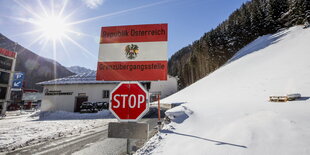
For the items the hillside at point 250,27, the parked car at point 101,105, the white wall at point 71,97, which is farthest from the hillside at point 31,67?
the hillside at point 250,27

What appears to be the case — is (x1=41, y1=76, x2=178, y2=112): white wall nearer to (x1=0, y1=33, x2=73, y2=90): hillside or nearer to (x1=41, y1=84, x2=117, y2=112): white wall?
(x1=41, y1=84, x2=117, y2=112): white wall

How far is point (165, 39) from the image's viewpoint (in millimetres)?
2586

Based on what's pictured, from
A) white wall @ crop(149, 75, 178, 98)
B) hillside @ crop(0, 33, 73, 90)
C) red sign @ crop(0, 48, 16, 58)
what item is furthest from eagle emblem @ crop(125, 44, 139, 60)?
hillside @ crop(0, 33, 73, 90)

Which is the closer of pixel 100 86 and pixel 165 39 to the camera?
pixel 165 39

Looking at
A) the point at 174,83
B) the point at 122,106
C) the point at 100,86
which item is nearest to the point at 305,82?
the point at 122,106

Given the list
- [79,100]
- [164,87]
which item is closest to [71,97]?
[79,100]

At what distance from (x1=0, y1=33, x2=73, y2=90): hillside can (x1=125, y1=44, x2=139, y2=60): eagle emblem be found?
426 ft

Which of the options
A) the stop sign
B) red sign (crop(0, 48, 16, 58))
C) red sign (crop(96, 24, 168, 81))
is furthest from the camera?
red sign (crop(0, 48, 16, 58))

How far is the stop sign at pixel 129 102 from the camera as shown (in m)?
2.26

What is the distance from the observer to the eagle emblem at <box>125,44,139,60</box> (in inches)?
102

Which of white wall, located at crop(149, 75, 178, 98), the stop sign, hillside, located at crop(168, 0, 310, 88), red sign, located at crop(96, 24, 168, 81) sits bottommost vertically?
the stop sign

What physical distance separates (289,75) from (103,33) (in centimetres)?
1453

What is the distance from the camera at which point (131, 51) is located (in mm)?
2609

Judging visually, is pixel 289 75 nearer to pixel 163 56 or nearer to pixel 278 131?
pixel 278 131
